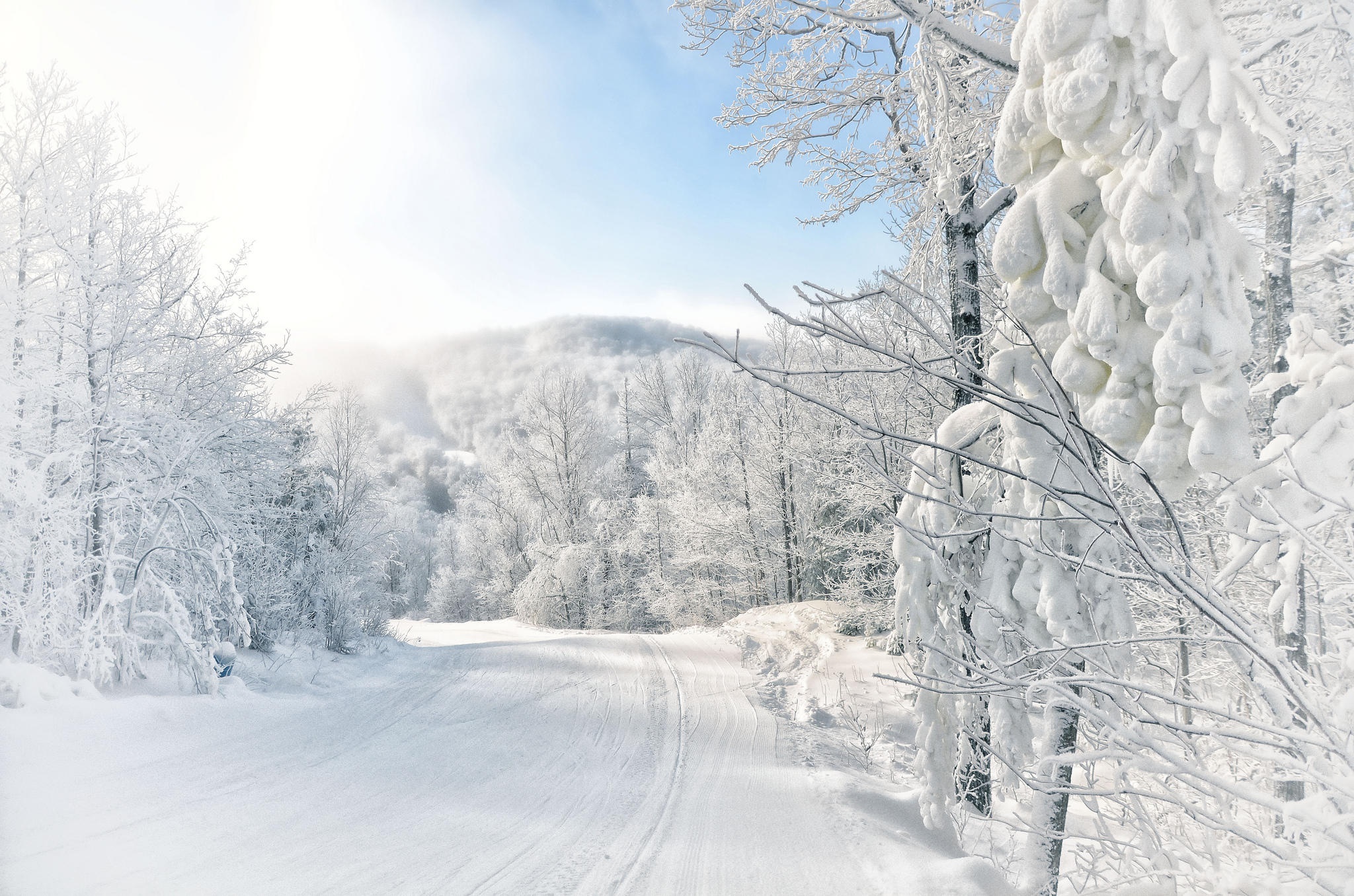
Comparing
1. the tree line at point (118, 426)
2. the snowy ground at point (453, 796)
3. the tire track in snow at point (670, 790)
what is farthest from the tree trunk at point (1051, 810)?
the tree line at point (118, 426)

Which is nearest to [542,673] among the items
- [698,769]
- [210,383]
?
[698,769]

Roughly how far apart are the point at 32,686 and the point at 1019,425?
698cm

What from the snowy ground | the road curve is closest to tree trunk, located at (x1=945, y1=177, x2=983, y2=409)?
the snowy ground

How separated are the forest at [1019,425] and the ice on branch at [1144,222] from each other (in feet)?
0.04

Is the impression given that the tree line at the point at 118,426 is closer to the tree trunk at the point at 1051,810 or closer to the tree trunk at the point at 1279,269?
the tree trunk at the point at 1051,810

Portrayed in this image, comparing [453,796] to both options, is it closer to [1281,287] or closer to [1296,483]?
[1296,483]

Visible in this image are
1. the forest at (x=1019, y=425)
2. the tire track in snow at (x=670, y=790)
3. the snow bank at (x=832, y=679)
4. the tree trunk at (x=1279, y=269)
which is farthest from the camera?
the snow bank at (x=832, y=679)

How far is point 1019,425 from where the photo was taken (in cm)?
297

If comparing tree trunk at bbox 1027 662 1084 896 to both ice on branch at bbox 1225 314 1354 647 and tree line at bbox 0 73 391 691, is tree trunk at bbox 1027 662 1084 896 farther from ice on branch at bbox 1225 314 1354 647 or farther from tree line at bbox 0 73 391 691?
tree line at bbox 0 73 391 691

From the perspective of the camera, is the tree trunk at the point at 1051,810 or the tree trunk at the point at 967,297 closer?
the tree trunk at the point at 1051,810

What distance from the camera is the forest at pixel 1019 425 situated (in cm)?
157

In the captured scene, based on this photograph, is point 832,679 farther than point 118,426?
Yes

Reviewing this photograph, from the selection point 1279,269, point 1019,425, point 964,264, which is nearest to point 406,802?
point 1019,425

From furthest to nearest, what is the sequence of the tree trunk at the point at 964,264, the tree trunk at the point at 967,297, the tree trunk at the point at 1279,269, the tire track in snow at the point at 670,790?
1. the tree trunk at the point at 1279,269
2. the tree trunk at the point at 964,264
3. the tree trunk at the point at 967,297
4. the tire track in snow at the point at 670,790
